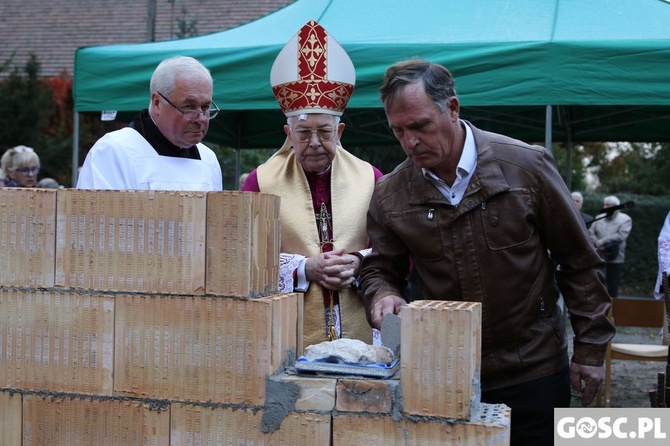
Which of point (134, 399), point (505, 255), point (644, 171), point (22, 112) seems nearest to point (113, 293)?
point (134, 399)

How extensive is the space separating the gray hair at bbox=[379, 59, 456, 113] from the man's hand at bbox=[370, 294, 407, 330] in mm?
614

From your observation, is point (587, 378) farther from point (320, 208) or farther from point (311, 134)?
point (311, 134)

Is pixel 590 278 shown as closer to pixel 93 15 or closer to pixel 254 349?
pixel 254 349

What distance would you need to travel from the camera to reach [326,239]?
305 cm

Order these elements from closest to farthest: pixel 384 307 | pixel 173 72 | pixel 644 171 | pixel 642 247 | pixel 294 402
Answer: pixel 294 402 < pixel 384 307 < pixel 173 72 < pixel 642 247 < pixel 644 171

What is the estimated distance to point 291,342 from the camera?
7.25 feet

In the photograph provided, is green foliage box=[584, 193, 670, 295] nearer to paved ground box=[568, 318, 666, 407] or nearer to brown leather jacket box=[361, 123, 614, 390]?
paved ground box=[568, 318, 666, 407]

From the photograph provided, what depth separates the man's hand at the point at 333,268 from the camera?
2.88 m

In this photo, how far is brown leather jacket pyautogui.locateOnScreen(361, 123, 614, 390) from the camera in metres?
2.54

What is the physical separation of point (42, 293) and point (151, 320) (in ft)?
1.03

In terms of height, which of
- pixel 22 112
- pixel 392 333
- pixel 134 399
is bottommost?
pixel 134 399

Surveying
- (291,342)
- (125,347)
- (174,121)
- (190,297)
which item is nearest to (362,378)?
(291,342)

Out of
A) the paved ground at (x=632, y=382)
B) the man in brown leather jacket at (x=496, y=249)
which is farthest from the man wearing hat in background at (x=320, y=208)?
the paved ground at (x=632, y=382)

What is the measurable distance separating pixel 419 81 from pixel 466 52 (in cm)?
263
